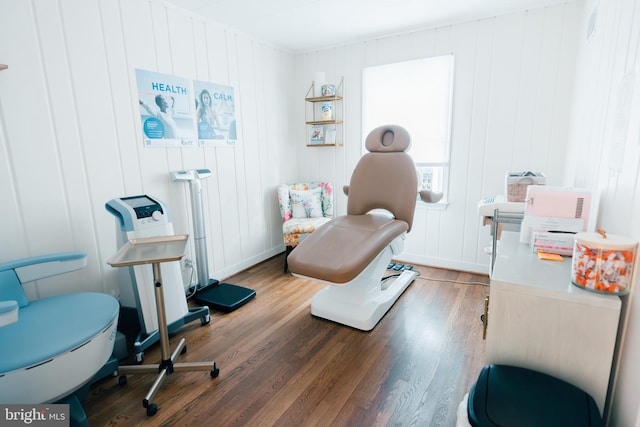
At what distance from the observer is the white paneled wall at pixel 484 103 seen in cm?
250

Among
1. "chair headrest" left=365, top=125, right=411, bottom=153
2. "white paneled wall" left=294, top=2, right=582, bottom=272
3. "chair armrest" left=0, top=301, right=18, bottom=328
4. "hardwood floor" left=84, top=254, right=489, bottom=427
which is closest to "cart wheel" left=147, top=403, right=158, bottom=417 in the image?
"hardwood floor" left=84, top=254, right=489, bottom=427

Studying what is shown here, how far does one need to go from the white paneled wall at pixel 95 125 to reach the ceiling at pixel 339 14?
0.18 meters

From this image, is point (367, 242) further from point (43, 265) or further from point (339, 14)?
point (339, 14)

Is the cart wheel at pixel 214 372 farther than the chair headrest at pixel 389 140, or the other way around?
the chair headrest at pixel 389 140

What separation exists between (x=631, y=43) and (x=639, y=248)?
2.49 feet

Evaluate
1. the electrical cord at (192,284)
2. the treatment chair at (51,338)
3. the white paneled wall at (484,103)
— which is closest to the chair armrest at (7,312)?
the treatment chair at (51,338)

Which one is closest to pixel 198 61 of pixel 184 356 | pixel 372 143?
pixel 372 143

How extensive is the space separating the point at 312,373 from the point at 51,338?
3.81 ft

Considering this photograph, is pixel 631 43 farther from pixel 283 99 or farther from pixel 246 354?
pixel 283 99

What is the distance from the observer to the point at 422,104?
3039 mm

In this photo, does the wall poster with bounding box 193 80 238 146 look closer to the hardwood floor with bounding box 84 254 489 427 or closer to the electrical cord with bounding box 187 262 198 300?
the electrical cord with bounding box 187 262 198 300

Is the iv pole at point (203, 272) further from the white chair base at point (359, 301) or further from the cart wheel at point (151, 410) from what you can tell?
the cart wheel at point (151, 410)
